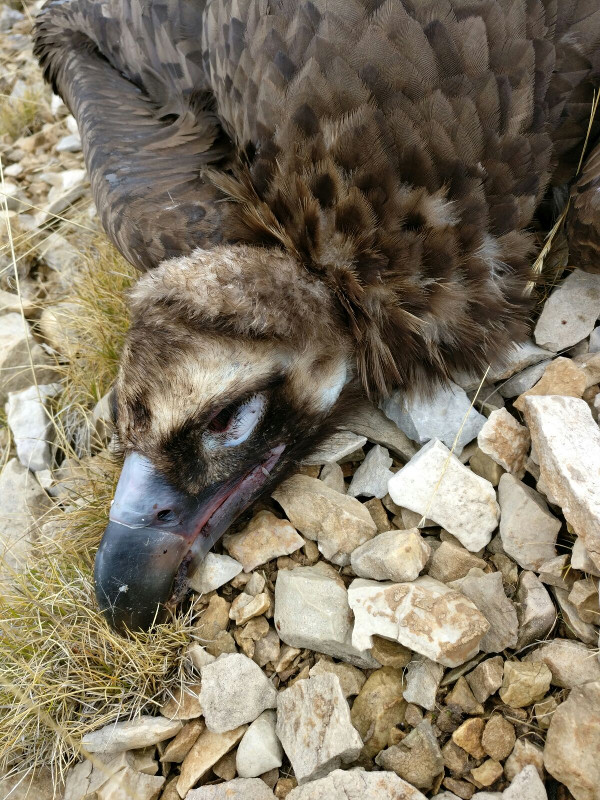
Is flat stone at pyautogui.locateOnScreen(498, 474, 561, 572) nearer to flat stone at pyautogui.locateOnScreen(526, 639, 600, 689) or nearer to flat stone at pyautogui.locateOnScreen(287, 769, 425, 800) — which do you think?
flat stone at pyautogui.locateOnScreen(526, 639, 600, 689)

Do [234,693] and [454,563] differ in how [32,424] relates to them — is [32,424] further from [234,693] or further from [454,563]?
[454,563]

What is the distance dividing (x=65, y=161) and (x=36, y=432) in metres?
2.39

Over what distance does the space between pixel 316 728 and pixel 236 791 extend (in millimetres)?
286

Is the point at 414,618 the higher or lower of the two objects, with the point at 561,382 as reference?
lower

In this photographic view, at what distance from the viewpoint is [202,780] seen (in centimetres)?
229

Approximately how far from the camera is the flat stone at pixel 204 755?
2273mm

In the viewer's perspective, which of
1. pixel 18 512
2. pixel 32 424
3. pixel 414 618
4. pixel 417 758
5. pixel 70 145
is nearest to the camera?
pixel 417 758

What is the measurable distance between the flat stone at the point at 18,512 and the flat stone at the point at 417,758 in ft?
5.22

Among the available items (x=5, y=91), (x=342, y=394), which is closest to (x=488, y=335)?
(x=342, y=394)

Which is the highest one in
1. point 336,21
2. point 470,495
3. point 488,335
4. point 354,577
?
point 336,21

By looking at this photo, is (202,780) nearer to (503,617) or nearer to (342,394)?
(503,617)

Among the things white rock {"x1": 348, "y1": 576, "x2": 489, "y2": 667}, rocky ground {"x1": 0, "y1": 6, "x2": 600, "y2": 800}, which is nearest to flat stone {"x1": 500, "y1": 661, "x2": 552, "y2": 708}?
rocky ground {"x1": 0, "y1": 6, "x2": 600, "y2": 800}

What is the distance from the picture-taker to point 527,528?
92.5 inches

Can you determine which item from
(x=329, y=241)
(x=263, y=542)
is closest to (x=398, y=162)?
(x=329, y=241)
